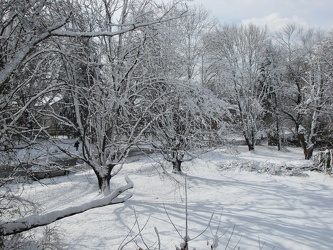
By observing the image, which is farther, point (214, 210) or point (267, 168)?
point (267, 168)

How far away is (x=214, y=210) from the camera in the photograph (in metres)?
7.86

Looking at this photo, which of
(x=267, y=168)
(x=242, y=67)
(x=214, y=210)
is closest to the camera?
(x=214, y=210)

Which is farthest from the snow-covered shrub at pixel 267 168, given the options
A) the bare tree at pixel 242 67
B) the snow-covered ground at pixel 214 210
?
the bare tree at pixel 242 67

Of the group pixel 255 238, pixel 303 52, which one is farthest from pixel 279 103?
pixel 255 238

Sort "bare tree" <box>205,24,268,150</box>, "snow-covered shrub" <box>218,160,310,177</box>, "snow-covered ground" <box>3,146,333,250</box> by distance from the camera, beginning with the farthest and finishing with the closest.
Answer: "bare tree" <box>205,24,268,150</box> < "snow-covered shrub" <box>218,160,310,177</box> < "snow-covered ground" <box>3,146,333,250</box>

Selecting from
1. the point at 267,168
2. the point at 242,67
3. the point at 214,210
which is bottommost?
the point at 214,210

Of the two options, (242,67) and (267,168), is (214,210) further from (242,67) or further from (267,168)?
(242,67)

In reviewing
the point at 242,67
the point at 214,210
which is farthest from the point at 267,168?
the point at 242,67

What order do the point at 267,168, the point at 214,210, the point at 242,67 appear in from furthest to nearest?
the point at 242,67 → the point at 267,168 → the point at 214,210

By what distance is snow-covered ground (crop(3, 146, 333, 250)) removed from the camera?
19.2 ft

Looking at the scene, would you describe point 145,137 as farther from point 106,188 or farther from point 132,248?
point 132,248

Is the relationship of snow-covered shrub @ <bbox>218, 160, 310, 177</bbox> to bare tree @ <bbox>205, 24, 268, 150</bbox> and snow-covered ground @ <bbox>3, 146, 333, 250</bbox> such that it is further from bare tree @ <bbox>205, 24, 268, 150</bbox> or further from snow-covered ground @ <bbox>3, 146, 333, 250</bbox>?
bare tree @ <bbox>205, 24, 268, 150</bbox>

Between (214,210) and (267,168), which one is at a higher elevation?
(267,168)

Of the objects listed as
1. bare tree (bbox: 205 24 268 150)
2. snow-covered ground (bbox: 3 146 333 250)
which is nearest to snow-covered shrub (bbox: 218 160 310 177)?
snow-covered ground (bbox: 3 146 333 250)
